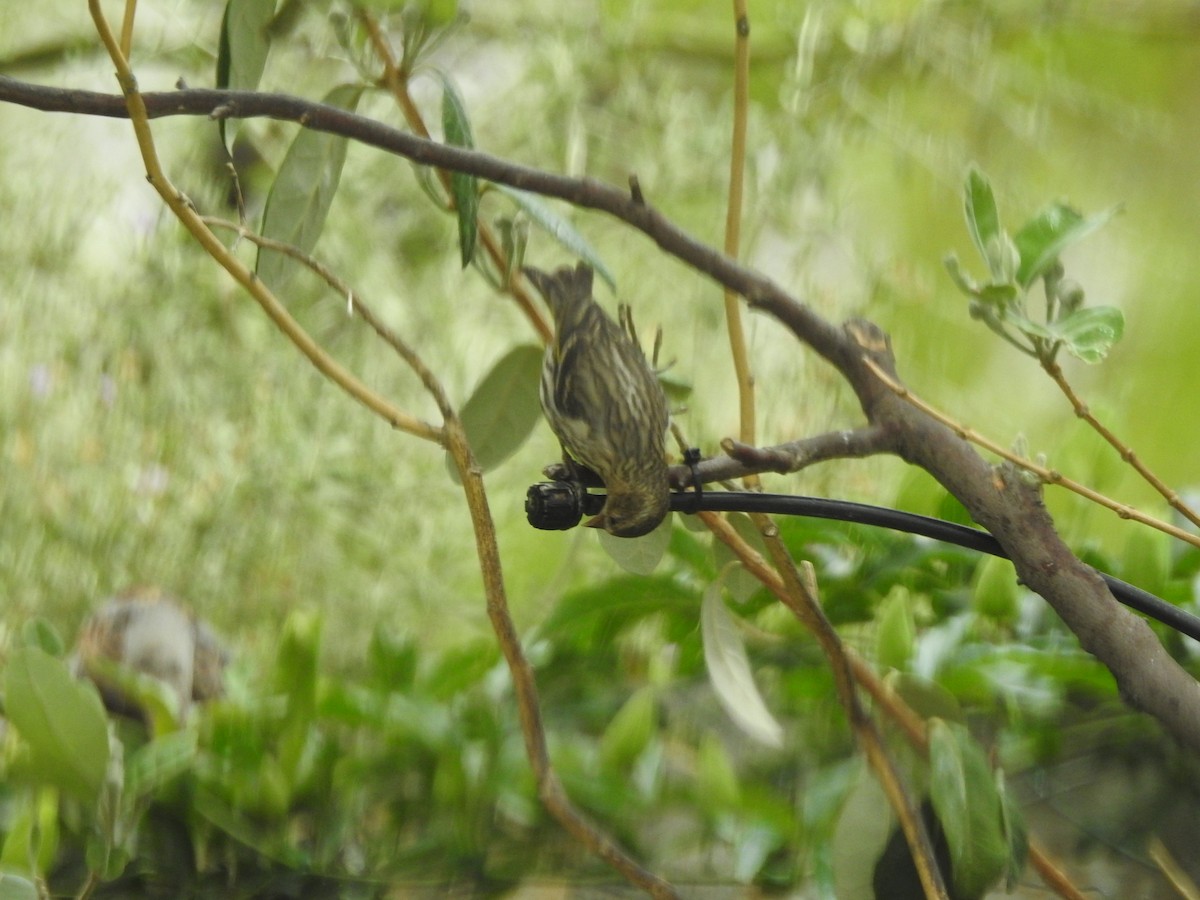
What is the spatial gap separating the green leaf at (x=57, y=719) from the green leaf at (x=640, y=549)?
0.19m

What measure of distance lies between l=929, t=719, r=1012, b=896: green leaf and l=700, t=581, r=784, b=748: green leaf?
5 cm

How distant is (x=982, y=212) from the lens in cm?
30

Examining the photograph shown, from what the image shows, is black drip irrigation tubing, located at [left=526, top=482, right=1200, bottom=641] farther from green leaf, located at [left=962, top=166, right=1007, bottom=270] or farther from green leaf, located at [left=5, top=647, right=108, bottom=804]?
green leaf, located at [left=5, top=647, right=108, bottom=804]

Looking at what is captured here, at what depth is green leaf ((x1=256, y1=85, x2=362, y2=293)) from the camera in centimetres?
34

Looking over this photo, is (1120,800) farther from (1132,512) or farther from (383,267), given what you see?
(383,267)

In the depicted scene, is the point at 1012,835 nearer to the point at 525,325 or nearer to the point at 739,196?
the point at 739,196

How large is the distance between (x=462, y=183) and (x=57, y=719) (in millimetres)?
224

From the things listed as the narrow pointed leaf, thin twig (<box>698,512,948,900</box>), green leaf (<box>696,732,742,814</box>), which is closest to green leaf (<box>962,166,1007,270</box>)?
the narrow pointed leaf

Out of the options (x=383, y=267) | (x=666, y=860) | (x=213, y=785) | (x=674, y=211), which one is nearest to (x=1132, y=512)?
(x=666, y=860)

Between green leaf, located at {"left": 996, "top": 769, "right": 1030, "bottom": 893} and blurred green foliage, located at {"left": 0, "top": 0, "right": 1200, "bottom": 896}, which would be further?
blurred green foliage, located at {"left": 0, "top": 0, "right": 1200, "bottom": 896}

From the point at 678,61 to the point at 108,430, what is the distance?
585 millimetres

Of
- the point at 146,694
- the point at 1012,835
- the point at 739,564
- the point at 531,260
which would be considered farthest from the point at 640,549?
the point at 531,260

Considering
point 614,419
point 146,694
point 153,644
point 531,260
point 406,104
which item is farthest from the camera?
point 531,260

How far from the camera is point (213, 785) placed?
42 centimetres
